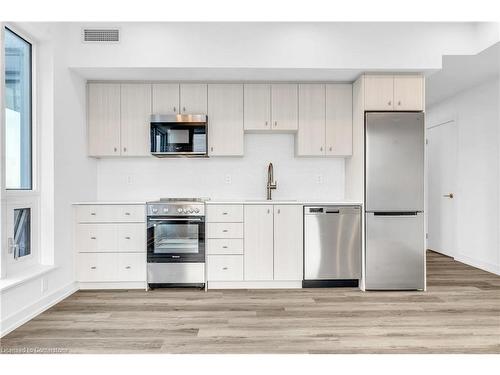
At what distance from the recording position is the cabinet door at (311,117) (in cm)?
398

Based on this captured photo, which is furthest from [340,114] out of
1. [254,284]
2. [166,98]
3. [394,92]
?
[254,284]

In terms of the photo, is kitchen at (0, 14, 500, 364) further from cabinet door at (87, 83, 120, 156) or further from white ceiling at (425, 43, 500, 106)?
white ceiling at (425, 43, 500, 106)

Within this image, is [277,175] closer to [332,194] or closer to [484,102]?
[332,194]

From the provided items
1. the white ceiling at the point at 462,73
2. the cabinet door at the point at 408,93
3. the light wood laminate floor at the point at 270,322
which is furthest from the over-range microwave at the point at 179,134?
the white ceiling at the point at 462,73

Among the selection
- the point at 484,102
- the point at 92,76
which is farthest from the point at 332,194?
the point at 92,76

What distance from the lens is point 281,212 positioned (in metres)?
3.72

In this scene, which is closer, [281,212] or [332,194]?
[281,212]

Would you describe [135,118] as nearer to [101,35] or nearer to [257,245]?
[101,35]

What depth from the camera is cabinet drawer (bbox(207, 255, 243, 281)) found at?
370cm

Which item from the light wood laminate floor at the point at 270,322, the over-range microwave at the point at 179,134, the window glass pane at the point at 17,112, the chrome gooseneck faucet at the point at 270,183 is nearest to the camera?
the light wood laminate floor at the point at 270,322

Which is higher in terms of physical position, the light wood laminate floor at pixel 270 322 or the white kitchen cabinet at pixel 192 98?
the white kitchen cabinet at pixel 192 98

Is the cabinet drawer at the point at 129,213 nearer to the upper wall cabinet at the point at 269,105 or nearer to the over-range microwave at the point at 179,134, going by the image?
the over-range microwave at the point at 179,134

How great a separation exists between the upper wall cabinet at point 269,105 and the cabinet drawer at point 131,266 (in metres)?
1.80
